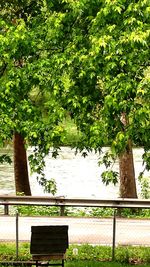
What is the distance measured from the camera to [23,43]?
12492mm

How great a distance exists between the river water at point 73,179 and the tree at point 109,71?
38.4 feet

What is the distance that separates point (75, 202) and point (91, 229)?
2.02m

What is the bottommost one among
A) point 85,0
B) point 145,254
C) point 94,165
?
point 145,254

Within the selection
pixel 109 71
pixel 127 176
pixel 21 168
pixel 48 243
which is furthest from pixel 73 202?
pixel 109 71

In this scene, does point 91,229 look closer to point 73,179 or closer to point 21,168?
point 21,168

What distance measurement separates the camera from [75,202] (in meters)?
18.7

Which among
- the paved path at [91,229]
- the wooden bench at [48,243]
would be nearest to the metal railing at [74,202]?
the paved path at [91,229]

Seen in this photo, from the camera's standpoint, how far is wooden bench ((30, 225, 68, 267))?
462 inches

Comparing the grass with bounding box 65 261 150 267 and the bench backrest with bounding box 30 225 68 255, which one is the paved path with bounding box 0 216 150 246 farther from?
the bench backrest with bounding box 30 225 68 255

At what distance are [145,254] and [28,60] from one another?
572 cm

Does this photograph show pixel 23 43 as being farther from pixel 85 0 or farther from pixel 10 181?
pixel 10 181

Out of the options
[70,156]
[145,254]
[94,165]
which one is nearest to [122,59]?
[145,254]

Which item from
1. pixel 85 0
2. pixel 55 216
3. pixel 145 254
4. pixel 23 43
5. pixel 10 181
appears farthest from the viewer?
pixel 10 181

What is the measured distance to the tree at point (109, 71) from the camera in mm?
10805
